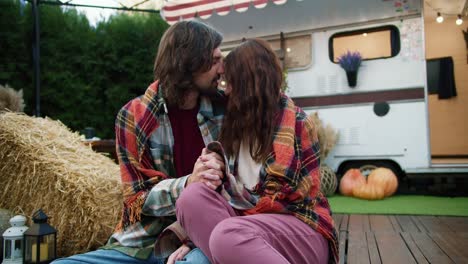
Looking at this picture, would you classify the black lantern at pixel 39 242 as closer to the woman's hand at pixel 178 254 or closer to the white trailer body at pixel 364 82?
the woman's hand at pixel 178 254

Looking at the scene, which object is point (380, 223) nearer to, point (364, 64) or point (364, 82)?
point (364, 82)

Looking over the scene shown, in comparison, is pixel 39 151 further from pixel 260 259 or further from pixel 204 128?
pixel 260 259

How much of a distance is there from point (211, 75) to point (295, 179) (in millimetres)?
526

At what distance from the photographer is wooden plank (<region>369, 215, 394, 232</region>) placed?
8.62ft

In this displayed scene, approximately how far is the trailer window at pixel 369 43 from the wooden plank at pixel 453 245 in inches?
95.3

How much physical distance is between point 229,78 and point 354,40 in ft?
11.6

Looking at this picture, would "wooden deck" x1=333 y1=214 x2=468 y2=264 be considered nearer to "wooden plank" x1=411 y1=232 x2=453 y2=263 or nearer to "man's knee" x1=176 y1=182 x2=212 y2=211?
"wooden plank" x1=411 y1=232 x2=453 y2=263

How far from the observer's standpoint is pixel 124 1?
22.0ft

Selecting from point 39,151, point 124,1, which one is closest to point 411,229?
point 39,151

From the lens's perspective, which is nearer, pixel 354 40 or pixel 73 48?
pixel 354 40

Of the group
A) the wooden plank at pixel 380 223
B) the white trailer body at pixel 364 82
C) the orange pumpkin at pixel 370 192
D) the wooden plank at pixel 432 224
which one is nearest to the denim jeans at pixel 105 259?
the wooden plank at pixel 380 223

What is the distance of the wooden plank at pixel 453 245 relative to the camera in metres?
1.91

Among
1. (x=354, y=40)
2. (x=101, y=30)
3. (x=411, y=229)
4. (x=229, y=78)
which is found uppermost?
(x=101, y=30)

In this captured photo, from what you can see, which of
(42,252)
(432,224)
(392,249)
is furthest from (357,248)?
(42,252)
